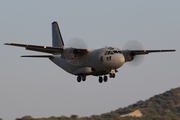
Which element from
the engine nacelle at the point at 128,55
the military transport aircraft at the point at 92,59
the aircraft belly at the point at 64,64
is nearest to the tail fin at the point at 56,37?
the aircraft belly at the point at 64,64

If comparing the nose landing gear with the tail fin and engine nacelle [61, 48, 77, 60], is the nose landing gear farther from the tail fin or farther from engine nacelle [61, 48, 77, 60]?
the tail fin

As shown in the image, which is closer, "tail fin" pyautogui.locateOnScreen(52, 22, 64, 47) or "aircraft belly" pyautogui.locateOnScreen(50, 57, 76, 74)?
"aircraft belly" pyautogui.locateOnScreen(50, 57, 76, 74)

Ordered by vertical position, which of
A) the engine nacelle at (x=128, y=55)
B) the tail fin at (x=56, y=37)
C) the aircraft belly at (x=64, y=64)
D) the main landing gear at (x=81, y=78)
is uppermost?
the tail fin at (x=56, y=37)

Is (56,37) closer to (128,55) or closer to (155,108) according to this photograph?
(128,55)

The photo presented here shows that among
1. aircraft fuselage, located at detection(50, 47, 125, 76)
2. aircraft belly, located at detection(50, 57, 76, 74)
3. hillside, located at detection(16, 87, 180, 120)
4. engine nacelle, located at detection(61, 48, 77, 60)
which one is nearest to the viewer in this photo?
aircraft fuselage, located at detection(50, 47, 125, 76)

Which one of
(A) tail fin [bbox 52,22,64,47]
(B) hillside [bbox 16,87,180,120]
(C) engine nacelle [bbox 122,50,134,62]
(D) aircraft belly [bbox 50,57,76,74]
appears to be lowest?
(B) hillside [bbox 16,87,180,120]

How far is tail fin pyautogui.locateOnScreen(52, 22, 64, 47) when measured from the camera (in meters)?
31.8

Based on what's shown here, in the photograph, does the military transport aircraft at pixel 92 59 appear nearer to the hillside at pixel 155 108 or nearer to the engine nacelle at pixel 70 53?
the engine nacelle at pixel 70 53

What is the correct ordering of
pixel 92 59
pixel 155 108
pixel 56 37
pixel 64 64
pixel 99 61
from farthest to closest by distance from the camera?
pixel 155 108 < pixel 56 37 < pixel 64 64 < pixel 92 59 < pixel 99 61

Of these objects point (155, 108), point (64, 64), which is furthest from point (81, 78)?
point (155, 108)

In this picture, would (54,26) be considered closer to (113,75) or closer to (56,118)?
(113,75)

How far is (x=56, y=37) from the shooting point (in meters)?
32.3

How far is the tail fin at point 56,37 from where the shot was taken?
104 feet

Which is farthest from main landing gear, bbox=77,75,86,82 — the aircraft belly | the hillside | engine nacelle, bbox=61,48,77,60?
the hillside
